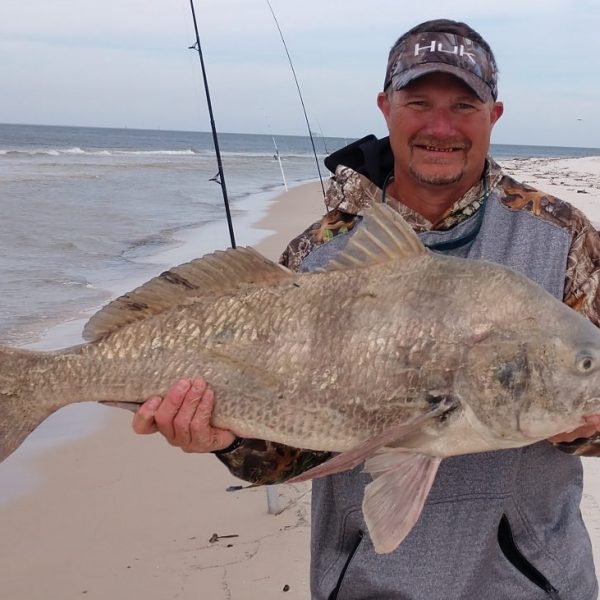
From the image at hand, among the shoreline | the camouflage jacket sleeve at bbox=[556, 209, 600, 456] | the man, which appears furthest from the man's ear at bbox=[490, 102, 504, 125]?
the shoreline

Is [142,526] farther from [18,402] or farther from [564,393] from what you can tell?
[564,393]

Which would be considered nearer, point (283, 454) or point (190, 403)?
point (190, 403)

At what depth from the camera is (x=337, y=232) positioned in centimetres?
330

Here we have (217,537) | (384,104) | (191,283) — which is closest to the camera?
(191,283)

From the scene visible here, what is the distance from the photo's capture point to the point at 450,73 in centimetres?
314

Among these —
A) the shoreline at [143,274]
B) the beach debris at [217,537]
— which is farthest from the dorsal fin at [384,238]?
the shoreline at [143,274]

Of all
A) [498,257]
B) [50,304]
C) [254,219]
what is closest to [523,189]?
[498,257]

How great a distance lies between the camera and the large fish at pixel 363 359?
253 cm

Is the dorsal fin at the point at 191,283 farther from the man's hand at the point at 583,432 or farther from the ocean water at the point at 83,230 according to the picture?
the ocean water at the point at 83,230

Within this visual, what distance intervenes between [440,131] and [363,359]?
107cm

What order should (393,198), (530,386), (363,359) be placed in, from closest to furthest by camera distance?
1. (530,386)
2. (363,359)
3. (393,198)

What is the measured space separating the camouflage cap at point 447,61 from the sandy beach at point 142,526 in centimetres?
275

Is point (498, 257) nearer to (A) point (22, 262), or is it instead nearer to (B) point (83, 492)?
(B) point (83, 492)

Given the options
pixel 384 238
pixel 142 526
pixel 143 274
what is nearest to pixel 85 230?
pixel 143 274
